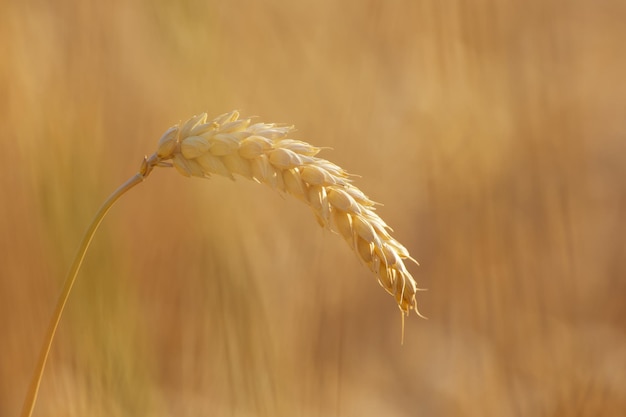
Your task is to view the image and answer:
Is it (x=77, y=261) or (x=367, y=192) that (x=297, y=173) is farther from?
(x=367, y=192)

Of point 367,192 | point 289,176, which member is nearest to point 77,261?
point 289,176

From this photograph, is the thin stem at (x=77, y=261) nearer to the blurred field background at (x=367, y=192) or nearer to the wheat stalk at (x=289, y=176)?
the wheat stalk at (x=289, y=176)

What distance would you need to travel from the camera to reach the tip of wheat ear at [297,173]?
1.52 feet

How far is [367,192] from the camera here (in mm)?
1761

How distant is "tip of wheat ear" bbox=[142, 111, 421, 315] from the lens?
1.52 feet

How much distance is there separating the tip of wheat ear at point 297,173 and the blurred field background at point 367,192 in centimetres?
59

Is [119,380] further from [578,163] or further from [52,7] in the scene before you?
[578,163]

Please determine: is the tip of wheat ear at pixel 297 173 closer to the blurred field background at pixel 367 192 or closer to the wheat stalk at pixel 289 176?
the wheat stalk at pixel 289 176

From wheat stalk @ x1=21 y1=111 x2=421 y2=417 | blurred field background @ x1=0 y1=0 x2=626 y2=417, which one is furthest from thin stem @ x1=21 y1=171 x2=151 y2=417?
blurred field background @ x1=0 y1=0 x2=626 y2=417

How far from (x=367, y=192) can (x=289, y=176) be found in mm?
1280

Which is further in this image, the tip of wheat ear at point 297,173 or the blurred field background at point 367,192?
the blurred field background at point 367,192

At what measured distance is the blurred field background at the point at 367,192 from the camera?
1.29 m

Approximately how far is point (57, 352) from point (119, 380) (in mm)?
468

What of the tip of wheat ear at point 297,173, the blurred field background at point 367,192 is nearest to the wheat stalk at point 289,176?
the tip of wheat ear at point 297,173
